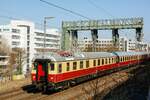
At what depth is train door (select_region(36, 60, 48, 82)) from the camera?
22359mm

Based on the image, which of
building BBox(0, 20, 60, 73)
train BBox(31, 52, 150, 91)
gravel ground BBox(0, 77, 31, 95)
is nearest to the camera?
train BBox(31, 52, 150, 91)

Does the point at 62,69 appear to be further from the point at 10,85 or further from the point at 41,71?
the point at 10,85

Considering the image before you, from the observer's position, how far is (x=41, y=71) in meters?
22.7

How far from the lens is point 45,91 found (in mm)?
23031

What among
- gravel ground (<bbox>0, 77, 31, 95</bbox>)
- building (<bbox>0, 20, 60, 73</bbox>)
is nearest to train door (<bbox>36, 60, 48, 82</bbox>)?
gravel ground (<bbox>0, 77, 31, 95</bbox>)

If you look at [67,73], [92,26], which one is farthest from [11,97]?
[92,26]

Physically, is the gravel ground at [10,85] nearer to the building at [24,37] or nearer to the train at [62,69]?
the train at [62,69]

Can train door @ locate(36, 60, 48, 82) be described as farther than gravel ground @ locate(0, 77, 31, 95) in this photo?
No

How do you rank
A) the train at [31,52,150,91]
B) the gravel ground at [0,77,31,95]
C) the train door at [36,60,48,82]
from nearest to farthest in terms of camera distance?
1. the train at [31,52,150,91]
2. the train door at [36,60,48,82]
3. the gravel ground at [0,77,31,95]

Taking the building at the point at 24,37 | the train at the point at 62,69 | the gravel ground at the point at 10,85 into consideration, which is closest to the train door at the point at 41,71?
the train at the point at 62,69

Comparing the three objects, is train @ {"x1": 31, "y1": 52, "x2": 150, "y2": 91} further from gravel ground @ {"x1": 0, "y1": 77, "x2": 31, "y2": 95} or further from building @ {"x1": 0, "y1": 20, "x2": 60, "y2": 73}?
building @ {"x1": 0, "y1": 20, "x2": 60, "y2": 73}

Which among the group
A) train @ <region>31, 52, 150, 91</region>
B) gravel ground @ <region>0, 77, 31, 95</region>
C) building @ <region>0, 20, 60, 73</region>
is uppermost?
building @ <region>0, 20, 60, 73</region>

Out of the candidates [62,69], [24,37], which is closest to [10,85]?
[62,69]

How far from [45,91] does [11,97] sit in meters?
3.28
